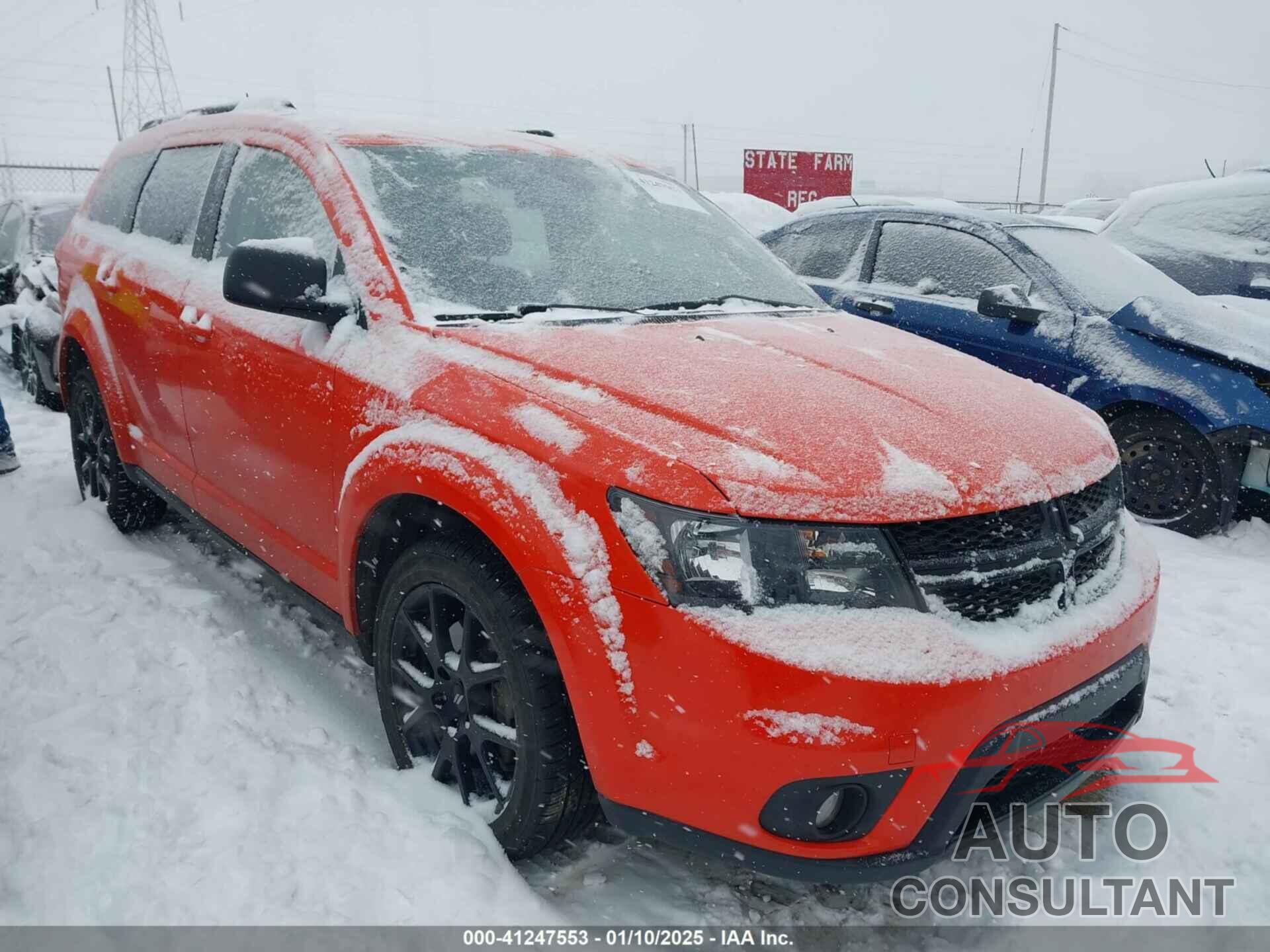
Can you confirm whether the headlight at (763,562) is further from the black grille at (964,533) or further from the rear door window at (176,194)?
the rear door window at (176,194)

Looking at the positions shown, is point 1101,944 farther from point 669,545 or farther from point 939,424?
point 669,545

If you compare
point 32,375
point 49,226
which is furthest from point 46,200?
point 32,375

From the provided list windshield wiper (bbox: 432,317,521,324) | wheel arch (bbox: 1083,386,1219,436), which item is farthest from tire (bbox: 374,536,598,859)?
wheel arch (bbox: 1083,386,1219,436)

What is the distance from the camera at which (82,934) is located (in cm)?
196

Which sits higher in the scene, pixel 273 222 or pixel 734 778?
pixel 273 222

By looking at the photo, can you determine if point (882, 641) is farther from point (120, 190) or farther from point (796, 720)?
point (120, 190)

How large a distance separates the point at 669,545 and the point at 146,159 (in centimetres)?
355

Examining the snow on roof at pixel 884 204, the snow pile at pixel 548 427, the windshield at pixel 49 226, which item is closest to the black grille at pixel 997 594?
the snow pile at pixel 548 427

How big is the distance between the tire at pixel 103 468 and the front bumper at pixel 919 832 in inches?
128

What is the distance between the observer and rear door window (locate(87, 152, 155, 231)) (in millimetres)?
4086

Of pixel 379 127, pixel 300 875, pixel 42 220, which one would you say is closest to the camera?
pixel 300 875

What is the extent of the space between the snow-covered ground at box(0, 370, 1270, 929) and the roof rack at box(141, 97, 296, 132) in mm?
1866

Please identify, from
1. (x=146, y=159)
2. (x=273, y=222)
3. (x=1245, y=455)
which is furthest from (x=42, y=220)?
(x=1245, y=455)

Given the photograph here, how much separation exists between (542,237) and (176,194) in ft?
5.94
